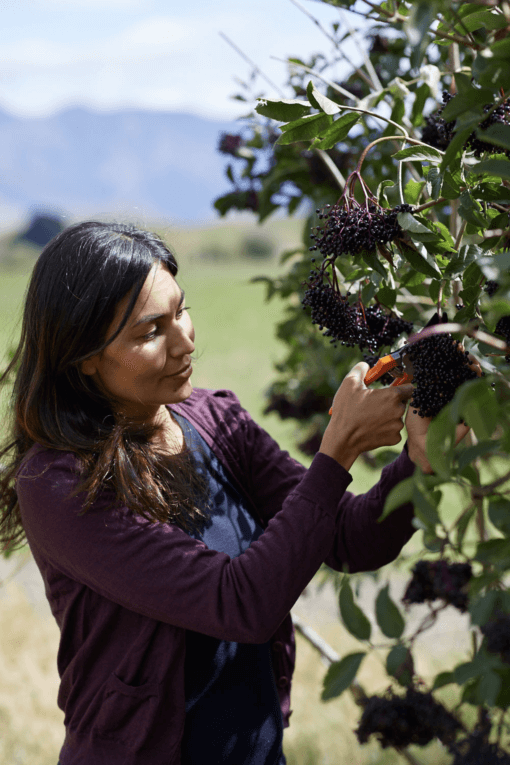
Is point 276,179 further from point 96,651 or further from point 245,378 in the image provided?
point 245,378

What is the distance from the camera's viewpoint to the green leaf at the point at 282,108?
69cm

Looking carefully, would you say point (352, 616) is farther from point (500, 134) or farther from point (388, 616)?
point (500, 134)

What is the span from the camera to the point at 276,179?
1.69 meters

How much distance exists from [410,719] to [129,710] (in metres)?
0.36

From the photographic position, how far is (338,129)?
0.73 m

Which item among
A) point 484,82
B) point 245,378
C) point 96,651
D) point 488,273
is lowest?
point 245,378

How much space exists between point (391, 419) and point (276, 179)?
105 cm

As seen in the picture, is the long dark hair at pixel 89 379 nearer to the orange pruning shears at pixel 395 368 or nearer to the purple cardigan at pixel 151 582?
the purple cardigan at pixel 151 582

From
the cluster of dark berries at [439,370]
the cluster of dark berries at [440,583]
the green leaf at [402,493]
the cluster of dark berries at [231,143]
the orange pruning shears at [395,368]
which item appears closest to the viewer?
the green leaf at [402,493]

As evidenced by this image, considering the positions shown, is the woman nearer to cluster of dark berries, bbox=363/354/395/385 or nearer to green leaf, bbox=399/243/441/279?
cluster of dark berries, bbox=363/354/395/385

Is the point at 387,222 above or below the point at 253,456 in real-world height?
above

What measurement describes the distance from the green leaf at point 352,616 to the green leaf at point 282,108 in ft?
1.49

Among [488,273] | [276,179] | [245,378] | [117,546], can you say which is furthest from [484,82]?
[245,378]

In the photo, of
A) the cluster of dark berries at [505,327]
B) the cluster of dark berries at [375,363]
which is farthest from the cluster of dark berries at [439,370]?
the cluster of dark berries at [375,363]
